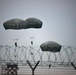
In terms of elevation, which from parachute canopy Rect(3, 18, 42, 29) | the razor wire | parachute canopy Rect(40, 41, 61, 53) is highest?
parachute canopy Rect(3, 18, 42, 29)

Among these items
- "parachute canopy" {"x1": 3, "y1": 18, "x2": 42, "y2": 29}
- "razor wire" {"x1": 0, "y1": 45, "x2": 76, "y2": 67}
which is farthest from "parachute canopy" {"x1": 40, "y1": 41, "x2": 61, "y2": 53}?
"parachute canopy" {"x1": 3, "y1": 18, "x2": 42, "y2": 29}

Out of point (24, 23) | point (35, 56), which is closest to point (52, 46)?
point (35, 56)

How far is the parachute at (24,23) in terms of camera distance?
2303mm

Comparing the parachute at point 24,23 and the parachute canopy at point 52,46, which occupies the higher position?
the parachute at point 24,23

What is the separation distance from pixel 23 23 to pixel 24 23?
0.6 inches

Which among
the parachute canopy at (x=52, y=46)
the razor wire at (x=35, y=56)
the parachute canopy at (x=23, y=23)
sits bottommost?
the razor wire at (x=35, y=56)

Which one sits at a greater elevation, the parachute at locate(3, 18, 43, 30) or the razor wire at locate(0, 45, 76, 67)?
the parachute at locate(3, 18, 43, 30)

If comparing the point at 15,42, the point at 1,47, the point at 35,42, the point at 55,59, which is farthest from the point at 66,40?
the point at 1,47

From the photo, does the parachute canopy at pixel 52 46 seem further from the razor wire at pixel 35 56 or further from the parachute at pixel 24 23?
the parachute at pixel 24 23

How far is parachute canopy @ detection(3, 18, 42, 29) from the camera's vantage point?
2.30m

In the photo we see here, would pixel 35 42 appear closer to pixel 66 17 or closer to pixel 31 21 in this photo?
pixel 31 21

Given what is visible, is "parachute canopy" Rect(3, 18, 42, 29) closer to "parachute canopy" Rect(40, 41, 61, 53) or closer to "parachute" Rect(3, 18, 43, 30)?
"parachute" Rect(3, 18, 43, 30)

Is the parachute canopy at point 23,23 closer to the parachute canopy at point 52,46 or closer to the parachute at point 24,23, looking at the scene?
the parachute at point 24,23

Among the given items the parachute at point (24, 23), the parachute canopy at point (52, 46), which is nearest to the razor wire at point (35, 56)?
the parachute canopy at point (52, 46)
